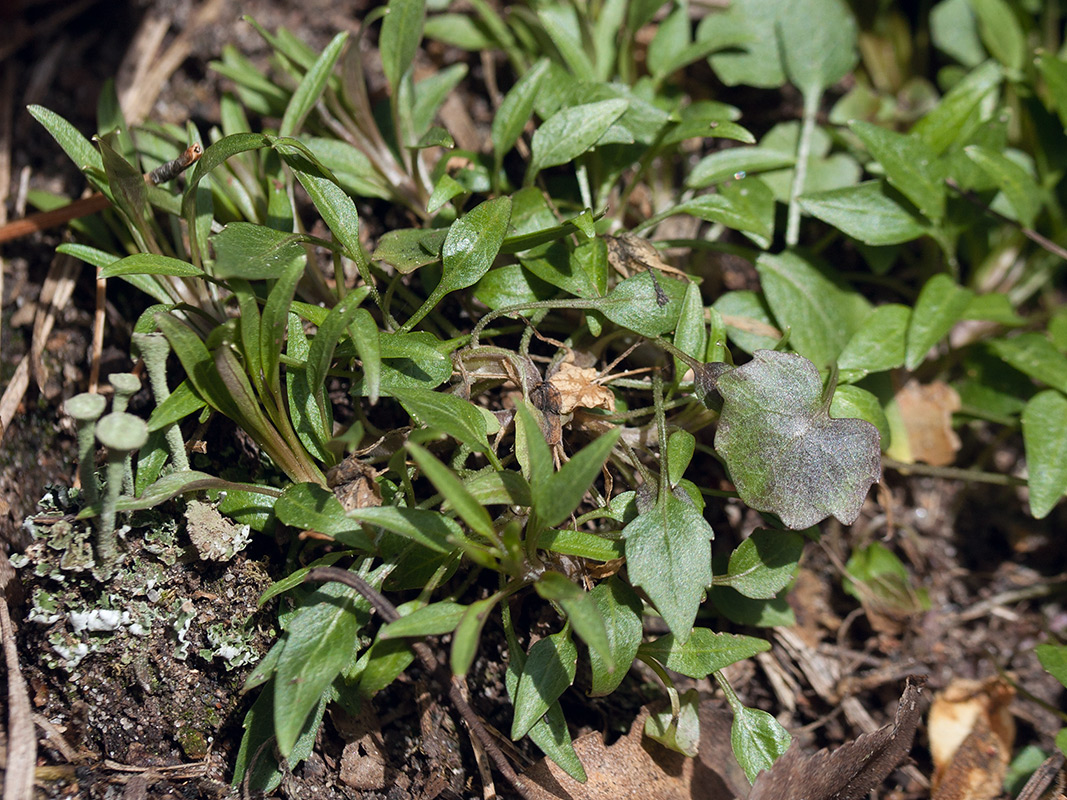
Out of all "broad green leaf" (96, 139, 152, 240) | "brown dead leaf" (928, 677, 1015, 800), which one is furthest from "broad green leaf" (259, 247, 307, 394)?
"brown dead leaf" (928, 677, 1015, 800)

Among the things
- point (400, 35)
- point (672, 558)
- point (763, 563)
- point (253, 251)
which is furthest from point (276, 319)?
point (763, 563)

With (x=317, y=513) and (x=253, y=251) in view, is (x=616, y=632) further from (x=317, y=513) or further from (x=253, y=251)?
(x=253, y=251)

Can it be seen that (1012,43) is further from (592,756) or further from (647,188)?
(592,756)

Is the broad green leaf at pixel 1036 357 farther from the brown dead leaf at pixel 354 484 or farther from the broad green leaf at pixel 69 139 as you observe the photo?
the broad green leaf at pixel 69 139

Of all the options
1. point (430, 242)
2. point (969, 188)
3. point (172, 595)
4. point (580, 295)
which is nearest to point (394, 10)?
point (430, 242)

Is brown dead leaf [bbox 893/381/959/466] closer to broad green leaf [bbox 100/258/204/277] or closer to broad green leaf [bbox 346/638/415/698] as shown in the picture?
broad green leaf [bbox 346/638/415/698]

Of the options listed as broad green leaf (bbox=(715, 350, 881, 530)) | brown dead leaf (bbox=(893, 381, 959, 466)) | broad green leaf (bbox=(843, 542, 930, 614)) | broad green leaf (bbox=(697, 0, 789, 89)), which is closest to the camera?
broad green leaf (bbox=(715, 350, 881, 530))

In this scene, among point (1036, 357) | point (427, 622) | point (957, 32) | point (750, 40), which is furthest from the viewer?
point (957, 32)
